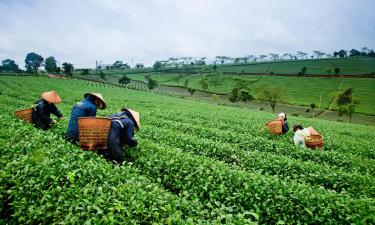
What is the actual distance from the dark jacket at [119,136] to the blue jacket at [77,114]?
1122 mm

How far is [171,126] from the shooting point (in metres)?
17.0

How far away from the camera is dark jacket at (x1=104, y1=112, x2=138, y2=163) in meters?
7.59

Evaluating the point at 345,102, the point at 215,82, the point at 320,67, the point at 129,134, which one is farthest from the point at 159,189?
the point at 320,67

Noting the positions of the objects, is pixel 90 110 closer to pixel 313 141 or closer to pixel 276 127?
pixel 313 141

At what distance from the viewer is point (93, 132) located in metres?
7.61

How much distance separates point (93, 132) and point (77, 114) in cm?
129

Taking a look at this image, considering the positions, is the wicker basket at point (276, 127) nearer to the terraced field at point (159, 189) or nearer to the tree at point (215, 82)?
the terraced field at point (159, 189)

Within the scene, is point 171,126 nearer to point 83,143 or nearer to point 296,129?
point 296,129

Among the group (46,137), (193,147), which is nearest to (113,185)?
(46,137)

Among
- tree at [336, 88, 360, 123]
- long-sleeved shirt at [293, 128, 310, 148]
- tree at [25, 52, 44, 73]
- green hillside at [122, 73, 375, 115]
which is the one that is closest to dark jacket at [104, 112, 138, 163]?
long-sleeved shirt at [293, 128, 310, 148]

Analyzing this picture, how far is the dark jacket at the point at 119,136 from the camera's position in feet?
24.9

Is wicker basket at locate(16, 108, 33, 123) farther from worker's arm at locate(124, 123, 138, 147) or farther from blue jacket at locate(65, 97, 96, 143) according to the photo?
worker's arm at locate(124, 123, 138, 147)

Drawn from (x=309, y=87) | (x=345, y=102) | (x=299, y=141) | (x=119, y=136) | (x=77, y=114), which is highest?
(x=77, y=114)

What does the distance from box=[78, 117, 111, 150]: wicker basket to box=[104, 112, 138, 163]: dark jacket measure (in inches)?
7.0
